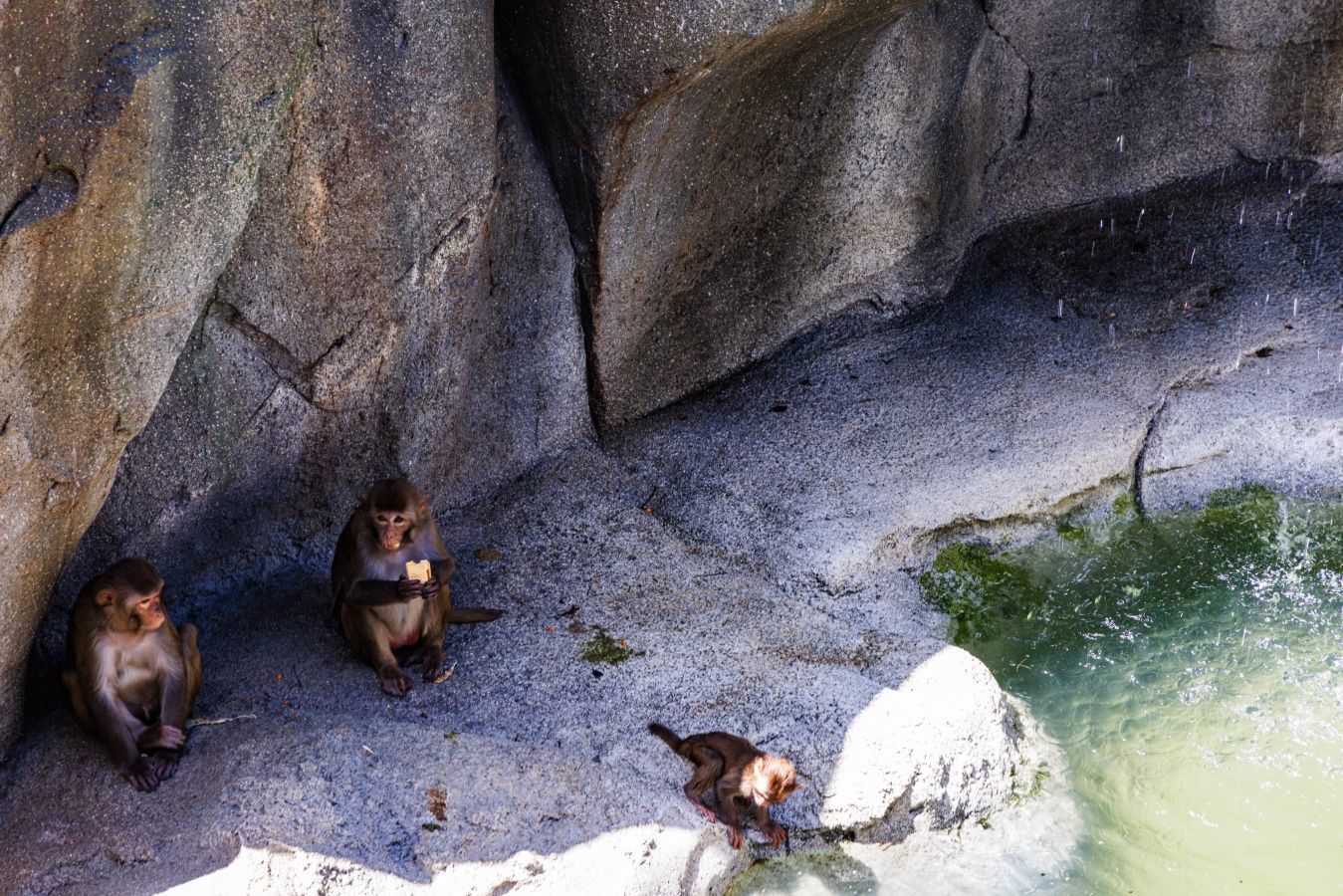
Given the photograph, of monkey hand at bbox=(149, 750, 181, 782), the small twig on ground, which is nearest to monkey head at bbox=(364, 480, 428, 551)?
the small twig on ground

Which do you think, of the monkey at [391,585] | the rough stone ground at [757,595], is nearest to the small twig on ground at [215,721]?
the rough stone ground at [757,595]

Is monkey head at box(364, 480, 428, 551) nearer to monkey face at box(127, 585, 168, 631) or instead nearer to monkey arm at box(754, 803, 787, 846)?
monkey face at box(127, 585, 168, 631)

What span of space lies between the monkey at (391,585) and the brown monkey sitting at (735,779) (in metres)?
1.13

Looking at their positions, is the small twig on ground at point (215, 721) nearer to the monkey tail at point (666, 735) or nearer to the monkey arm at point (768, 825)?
the monkey tail at point (666, 735)

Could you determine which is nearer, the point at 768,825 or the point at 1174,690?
the point at 768,825

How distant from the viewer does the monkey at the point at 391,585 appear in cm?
590

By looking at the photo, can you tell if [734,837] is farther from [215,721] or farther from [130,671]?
[130,671]

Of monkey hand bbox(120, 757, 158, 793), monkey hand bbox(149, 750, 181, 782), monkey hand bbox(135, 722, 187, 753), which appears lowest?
monkey hand bbox(120, 757, 158, 793)

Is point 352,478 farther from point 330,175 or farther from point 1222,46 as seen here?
point 1222,46

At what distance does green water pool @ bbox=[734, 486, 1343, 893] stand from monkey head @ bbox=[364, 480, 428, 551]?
6.16 feet

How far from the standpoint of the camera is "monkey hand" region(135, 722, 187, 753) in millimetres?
5359

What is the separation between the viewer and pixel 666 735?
574cm

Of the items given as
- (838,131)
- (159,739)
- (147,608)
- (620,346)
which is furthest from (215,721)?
(838,131)

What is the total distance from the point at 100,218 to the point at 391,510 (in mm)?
1644
